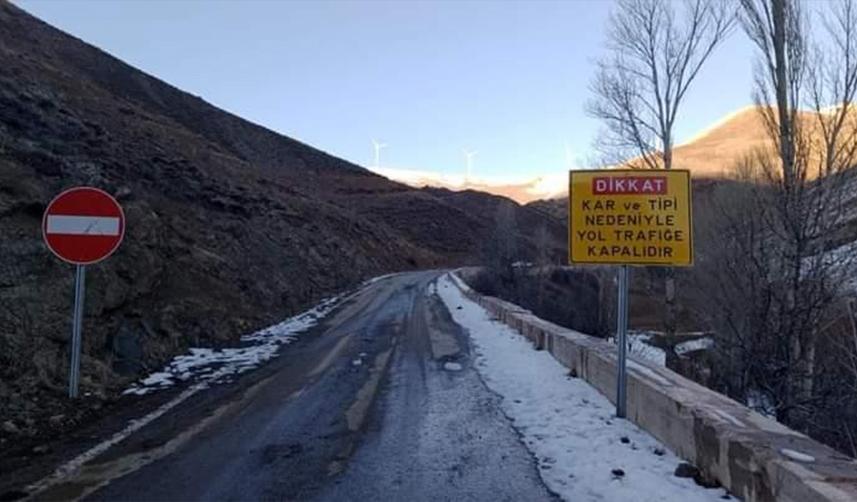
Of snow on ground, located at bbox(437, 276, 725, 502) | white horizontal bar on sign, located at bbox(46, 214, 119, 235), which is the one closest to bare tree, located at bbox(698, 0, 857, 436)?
snow on ground, located at bbox(437, 276, 725, 502)

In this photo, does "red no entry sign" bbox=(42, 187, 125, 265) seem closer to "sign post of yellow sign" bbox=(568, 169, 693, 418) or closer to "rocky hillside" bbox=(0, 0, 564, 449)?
"rocky hillside" bbox=(0, 0, 564, 449)

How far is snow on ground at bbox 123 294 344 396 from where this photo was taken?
9675 millimetres

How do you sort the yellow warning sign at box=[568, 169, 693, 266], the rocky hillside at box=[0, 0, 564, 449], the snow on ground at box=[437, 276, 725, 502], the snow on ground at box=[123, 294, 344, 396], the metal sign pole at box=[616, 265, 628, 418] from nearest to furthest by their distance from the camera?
the snow on ground at box=[437, 276, 725, 502]
the yellow warning sign at box=[568, 169, 693, 266]
the metal sign pole at box=[616, 265, 628, 418]
the rocky hillside at box=[0, 0, 564, 449]
the snow on ground at box=[123, 294, 344, 396]

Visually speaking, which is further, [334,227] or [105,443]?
[334,227]

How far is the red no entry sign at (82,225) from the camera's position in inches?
326

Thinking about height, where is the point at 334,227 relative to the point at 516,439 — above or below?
above

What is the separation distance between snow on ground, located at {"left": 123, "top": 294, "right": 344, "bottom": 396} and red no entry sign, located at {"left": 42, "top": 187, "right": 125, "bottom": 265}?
184 cm

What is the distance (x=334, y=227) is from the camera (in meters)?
49.5

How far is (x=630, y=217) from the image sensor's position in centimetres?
732

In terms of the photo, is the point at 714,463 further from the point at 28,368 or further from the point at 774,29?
the point at 774,29

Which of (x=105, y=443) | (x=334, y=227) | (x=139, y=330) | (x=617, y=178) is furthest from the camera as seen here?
(x=334, y=227)

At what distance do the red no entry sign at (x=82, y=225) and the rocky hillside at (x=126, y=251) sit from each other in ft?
4.47

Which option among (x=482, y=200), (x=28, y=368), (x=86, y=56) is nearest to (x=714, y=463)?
(x=28, y=368)

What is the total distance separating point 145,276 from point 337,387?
5.47 meters
